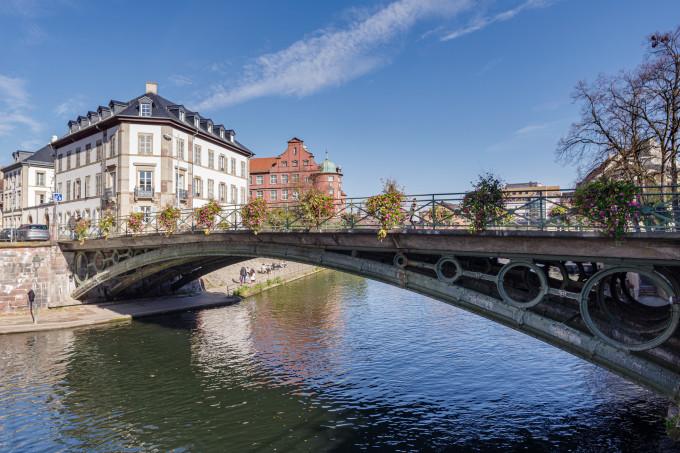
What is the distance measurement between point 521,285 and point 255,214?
10.00 meters

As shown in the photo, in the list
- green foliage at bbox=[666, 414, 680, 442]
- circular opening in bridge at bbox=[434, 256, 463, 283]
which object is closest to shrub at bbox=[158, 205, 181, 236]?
circular opening in bridge at bbox=[434, 256, 463, 283]

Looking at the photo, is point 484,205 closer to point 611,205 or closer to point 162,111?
point 611,205

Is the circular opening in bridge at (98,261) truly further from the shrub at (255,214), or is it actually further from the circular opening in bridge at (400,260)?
the circular opening in bridge at (400,260)

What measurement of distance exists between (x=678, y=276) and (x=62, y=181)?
5546 centimetres

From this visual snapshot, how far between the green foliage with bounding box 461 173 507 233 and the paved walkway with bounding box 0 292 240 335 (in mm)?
23830

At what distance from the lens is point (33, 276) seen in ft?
93.1

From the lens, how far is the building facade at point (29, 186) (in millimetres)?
61688

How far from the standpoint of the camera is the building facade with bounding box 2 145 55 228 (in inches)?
2429

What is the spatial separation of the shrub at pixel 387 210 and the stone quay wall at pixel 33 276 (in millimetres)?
25680

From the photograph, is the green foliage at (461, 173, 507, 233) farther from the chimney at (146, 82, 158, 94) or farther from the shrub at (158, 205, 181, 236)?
the chimney at (146, 82, 158, 94)

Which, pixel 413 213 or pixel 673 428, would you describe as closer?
pixel 673 428

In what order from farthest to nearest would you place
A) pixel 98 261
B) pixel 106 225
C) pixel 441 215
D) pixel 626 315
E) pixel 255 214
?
pixel 98 261, pixel 106 225, pixel 255 214, pixel 441 215, pixel 626 315

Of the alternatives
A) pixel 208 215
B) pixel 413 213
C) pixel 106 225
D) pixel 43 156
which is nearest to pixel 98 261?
pixel 106 225

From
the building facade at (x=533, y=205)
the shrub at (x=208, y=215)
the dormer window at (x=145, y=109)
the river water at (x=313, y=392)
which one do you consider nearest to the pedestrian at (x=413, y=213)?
the building facade at (x=533, y=205)
